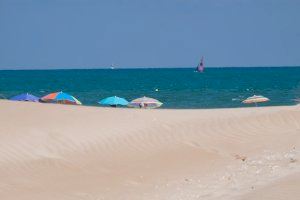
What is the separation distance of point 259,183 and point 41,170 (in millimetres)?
5081

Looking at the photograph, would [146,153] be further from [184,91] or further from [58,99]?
[184,91]

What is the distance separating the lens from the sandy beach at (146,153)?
38.0ft

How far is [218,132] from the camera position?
19031 mm

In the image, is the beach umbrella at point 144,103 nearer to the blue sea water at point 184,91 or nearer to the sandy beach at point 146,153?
the sandy beach at point 146,153

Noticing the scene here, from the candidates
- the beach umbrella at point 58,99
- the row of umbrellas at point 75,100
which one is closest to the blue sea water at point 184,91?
the row of umbrellas at point 75,100

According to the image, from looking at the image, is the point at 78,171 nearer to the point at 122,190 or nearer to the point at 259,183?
the point at 122,190

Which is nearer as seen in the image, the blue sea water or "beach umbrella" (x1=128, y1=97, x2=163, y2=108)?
"beach umbrella" (x1=128, y1=97, x2=163, y2=108)

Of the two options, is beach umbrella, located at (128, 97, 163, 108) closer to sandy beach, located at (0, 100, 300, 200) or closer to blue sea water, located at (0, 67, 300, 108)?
sandy beach, located at (0, 100, 300, 200)

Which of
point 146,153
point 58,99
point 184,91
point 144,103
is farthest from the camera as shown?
point 184,91

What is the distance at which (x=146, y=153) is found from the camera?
1644 cm

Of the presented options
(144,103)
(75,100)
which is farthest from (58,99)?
(144,103)

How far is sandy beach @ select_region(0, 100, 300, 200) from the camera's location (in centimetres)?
1159

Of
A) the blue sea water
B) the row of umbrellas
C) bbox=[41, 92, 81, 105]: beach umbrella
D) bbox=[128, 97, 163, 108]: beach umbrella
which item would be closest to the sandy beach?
the row of umbrellas

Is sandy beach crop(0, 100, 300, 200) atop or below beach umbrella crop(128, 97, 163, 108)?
below
